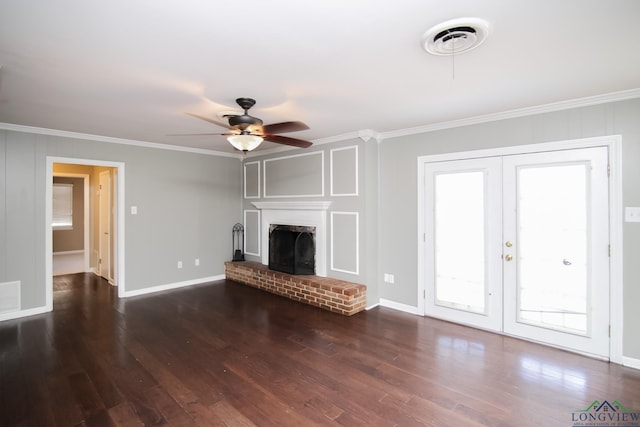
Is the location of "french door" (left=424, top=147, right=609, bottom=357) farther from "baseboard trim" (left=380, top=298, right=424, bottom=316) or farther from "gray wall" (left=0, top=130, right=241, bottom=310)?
"gray wall" (left=0, top=130, right=241, bottom=310)

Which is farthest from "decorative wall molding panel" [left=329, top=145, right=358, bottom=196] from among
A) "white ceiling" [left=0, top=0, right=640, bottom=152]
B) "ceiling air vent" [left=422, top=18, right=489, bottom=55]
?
"ceiling air vent" [left=422, top=18, right=489, bottom=55]

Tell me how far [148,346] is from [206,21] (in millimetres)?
2969

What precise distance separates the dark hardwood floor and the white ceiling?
2.37m

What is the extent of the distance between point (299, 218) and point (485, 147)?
9.05 ft

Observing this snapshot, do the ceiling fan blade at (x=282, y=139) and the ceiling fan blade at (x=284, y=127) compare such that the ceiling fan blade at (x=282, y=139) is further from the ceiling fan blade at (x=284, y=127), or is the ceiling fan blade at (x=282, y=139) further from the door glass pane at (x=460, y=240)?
the door glass pane at (x=460, y=240)

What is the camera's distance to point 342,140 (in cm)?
439

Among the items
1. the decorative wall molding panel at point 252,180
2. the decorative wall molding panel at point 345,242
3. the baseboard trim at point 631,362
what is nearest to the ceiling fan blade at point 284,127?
the decorative wall molding panel at point 345,242

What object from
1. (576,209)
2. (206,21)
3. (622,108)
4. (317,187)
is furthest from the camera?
(317,187)

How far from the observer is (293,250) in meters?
4.90

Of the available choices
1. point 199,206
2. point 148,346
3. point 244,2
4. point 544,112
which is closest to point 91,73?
point 244,2

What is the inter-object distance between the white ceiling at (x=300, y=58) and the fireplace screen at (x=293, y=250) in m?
2.03

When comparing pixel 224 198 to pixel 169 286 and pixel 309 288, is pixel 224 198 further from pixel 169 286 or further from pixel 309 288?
pixel 309 288

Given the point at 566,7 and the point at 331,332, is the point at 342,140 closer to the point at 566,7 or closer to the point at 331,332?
the point at 331,332

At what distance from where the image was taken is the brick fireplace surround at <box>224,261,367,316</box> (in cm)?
402
